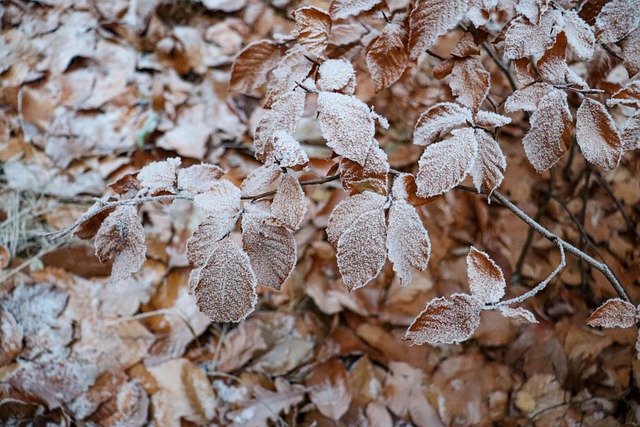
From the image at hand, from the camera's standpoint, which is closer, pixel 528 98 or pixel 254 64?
pixel 528 98

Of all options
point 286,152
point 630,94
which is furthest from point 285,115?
point 630,94

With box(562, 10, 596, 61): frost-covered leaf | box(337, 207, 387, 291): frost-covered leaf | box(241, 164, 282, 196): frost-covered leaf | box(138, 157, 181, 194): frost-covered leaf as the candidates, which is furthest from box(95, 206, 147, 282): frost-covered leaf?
box(562, 10, 596, 61): frost-covered leaf

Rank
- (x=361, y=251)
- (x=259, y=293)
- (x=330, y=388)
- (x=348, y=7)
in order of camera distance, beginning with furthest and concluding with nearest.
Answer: (x=259, y=293), (x=330, y=388), (x=348, y=7), (x=361, y=251)

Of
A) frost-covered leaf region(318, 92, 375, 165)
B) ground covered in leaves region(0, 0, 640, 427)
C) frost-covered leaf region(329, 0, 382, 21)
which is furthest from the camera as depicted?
ground covered in leaves region(0, 0, 640, 427)

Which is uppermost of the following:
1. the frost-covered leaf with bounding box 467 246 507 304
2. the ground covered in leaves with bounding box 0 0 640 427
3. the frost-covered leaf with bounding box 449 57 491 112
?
the frost-covered leaf with bounding box 449 57 491 112

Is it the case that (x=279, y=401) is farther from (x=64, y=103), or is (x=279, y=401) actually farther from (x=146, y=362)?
(x=64, y=103)

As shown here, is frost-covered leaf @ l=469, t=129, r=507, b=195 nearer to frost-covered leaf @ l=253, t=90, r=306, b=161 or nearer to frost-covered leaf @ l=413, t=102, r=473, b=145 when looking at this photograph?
frost-covered leaf @ l=413, t=102, r=473, b=145

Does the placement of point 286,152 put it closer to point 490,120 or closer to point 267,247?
point 267,247
